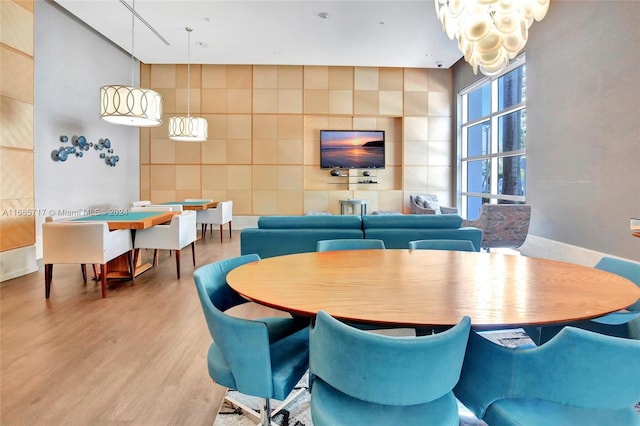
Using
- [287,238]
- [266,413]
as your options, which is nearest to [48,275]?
[287,238]

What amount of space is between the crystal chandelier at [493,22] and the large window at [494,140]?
347 cm

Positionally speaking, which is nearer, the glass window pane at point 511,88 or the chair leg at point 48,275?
the chair leg at point 48,275

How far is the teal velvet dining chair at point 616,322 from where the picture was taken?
1.33 m

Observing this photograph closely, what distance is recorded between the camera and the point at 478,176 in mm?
7762

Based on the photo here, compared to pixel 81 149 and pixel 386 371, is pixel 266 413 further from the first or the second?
pixel 81 149

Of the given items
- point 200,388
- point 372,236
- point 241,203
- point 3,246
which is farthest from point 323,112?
point 200,388

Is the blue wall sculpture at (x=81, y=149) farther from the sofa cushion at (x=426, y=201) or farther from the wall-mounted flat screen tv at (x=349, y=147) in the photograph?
the sofa cushion at (x=426, y=201)

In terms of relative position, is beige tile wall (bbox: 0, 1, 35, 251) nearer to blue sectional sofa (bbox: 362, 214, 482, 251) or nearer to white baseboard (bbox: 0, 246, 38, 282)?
white baseboard (bbox: 0, 246, 38, 282)

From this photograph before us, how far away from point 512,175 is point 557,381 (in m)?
6.25

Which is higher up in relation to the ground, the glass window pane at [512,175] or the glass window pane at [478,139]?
the glass window pane at [478,139]

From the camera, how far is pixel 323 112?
860 centimetres

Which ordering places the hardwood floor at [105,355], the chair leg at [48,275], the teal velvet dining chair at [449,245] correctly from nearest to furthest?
1. the hardwood floor at [105,355]
2. the teal velvet dining chair at [449,245]
3. the chair leg at [48,275]

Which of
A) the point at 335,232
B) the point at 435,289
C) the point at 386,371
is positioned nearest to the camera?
the point at 386,371

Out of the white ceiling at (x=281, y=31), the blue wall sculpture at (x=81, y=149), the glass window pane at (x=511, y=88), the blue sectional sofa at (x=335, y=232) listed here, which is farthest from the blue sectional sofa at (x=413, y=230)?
the blue wall sculpture at (x=81, y=149)
